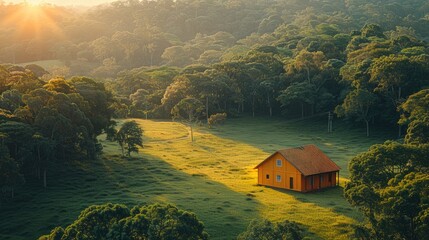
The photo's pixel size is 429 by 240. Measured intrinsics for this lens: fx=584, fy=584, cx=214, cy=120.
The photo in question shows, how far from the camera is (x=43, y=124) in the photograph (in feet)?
209

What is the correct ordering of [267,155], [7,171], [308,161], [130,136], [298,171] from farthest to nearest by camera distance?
[267,155] < [130,136] < [308,161] < [298,171] < [7,171]

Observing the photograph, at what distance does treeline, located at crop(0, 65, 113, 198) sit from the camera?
59.8m

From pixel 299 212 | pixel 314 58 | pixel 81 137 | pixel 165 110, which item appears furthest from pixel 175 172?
pixel 314 58

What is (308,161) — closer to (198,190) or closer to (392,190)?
(198,190)

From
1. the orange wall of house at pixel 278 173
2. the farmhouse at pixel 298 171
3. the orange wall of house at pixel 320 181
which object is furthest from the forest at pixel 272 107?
the orange wall of house at pixel 278 173

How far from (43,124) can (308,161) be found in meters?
29.3

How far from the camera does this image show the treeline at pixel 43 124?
5981cm

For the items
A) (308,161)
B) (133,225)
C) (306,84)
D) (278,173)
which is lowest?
(278,173)

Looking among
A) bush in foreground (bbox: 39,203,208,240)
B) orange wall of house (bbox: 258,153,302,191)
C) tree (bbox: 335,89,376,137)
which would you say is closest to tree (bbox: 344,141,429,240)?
orange wall of house (bbox: 258,153,302,191)

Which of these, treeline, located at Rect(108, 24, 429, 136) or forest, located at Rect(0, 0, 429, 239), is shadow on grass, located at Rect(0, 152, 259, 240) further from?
treeline, located at Rect(108, 24, 429, 136)

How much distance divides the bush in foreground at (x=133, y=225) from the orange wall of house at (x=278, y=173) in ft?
89.1

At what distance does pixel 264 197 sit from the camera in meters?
58.8

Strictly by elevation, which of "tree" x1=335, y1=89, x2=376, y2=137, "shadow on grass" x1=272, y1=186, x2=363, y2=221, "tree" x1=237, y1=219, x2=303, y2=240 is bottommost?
"shadow on grass" x1=272, y1=186, x2=363, y2=221

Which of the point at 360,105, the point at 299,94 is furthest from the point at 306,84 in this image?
the point at 360,105
